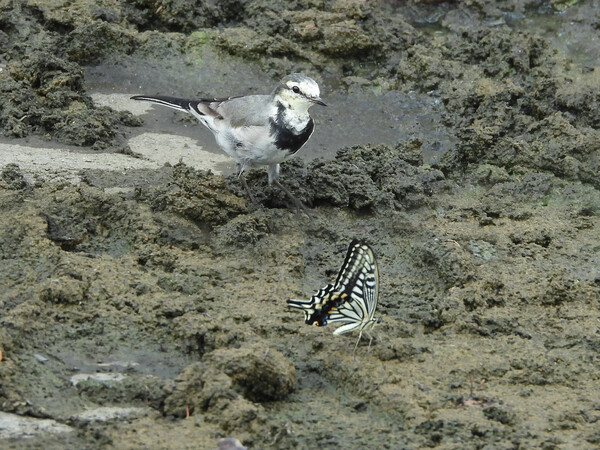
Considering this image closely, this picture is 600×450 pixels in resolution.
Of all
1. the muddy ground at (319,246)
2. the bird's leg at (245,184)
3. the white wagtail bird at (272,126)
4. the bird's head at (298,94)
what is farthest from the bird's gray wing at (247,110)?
the muddy ground at (319,246)

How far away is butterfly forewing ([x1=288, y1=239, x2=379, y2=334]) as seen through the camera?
4.34m

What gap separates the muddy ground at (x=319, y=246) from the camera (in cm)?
384

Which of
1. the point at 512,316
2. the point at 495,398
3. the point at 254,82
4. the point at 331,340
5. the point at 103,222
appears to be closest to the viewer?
the point at 495,398

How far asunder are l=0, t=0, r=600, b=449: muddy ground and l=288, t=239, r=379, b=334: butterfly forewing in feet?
0.39

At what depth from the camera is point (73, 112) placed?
6.85 meters

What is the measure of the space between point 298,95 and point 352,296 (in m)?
1.99

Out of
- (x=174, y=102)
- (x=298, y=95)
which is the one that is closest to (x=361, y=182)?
(x=298, y=95)

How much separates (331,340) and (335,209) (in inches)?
71.7

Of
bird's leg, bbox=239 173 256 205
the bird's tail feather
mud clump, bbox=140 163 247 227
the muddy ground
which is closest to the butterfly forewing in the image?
the muddy ground

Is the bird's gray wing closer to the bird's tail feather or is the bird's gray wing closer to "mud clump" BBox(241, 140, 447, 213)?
the bird's tail feather

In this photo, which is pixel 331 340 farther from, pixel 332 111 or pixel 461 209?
pixel 332 111

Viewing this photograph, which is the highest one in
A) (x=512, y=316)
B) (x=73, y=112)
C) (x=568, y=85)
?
(x=568, y=85)

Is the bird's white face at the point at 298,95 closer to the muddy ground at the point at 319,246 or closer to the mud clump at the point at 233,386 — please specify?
the muddy ground at the point at 319,246

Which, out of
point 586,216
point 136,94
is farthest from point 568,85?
point 136,94
